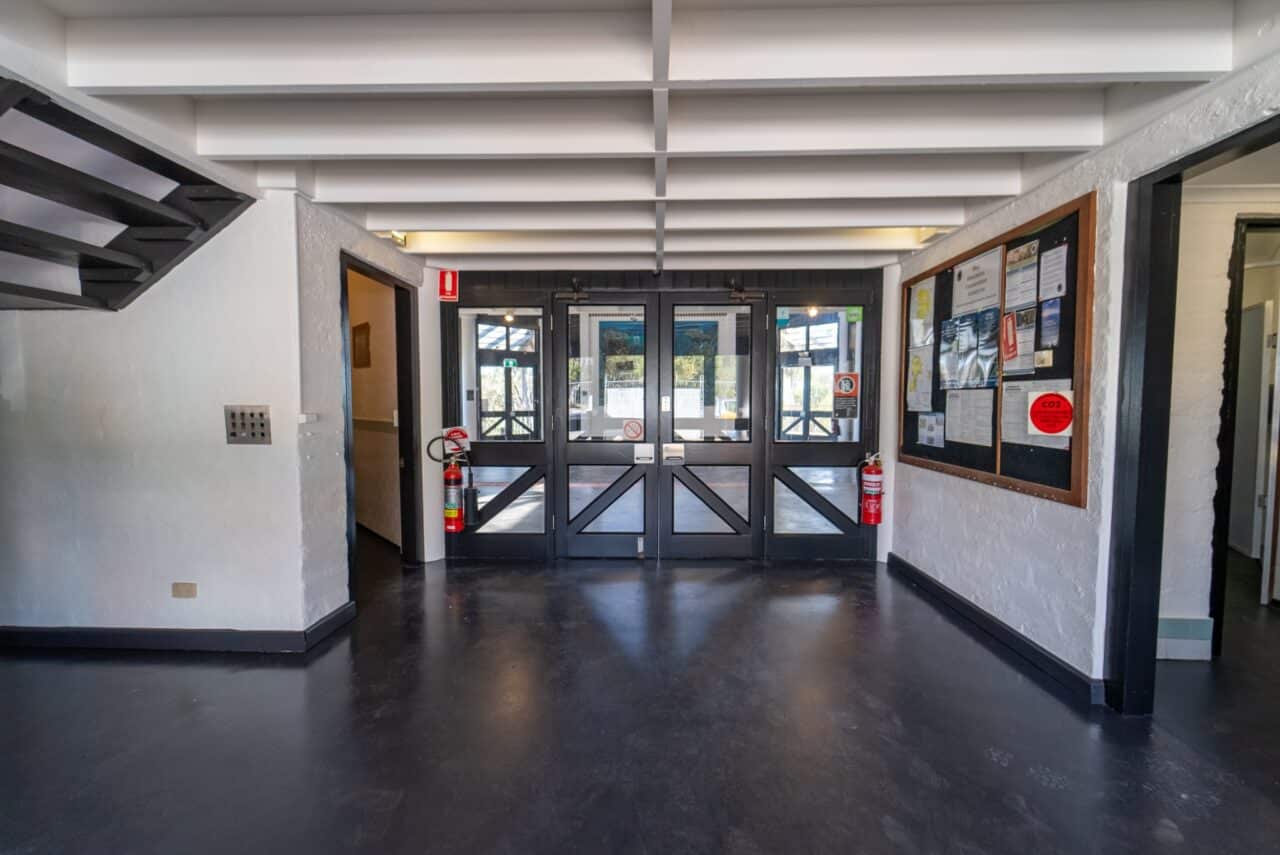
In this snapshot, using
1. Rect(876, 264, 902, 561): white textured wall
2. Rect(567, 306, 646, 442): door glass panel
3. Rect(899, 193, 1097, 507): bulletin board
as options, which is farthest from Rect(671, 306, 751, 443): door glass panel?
Rect(899, 193, 1097, 507): bulletin board

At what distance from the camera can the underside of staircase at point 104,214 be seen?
73.4 inches

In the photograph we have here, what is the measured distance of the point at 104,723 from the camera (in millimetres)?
2113

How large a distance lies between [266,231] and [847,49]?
2.84 meters

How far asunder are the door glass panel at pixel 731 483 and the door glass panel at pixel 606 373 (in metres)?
0.63

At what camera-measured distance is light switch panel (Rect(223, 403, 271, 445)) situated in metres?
2.64

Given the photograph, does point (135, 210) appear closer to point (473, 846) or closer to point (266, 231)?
point (266, 231)

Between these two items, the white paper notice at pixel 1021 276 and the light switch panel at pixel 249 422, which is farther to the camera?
the light switch panel at pixel 249 422

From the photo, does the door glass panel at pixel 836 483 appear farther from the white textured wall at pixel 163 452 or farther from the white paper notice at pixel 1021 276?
the white textured wall at pixel 163 452

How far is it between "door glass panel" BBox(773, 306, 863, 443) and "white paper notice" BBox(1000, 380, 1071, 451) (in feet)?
4.95

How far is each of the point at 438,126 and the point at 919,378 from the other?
3.32 meters

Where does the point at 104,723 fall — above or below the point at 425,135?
below

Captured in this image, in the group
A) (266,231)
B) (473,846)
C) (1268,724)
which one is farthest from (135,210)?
(1268,724)

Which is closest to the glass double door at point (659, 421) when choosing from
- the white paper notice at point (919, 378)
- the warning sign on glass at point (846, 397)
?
the warning sign on glass at point (846, 397)

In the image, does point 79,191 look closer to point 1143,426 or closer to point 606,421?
point 606,421
